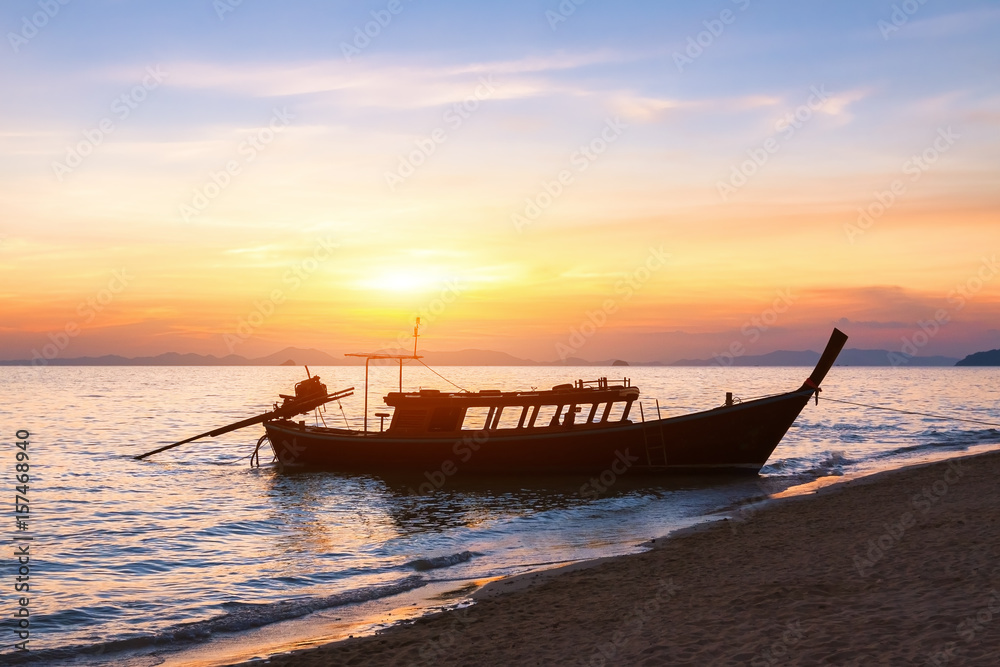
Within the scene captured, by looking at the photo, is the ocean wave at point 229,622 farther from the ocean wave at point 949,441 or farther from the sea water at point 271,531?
the ocean wave at point 949,441

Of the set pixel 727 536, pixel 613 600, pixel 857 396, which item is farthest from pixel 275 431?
pixel 857 396

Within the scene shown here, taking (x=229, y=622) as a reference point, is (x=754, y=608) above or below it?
above

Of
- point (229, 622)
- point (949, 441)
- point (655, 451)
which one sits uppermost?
point (655, 451)

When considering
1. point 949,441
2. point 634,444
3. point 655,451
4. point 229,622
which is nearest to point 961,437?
point 949,441

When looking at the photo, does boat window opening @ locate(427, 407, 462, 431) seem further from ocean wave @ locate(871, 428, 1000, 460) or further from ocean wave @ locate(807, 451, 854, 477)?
ocean wave @ locate(871, 428, 1000, 460)

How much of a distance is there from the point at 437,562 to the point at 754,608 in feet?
29.4

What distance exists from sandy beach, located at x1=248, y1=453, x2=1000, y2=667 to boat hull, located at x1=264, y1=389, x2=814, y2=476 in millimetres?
13519

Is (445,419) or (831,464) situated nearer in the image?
(445,419)

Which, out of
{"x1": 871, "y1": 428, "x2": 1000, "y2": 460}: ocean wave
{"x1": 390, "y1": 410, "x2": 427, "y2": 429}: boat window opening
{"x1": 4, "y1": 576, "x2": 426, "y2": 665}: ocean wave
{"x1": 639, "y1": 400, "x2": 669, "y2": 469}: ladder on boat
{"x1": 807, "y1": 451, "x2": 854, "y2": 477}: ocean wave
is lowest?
{"x1": 807, "y1": 451, "x2": 854, "y2": 477}: ocean wave

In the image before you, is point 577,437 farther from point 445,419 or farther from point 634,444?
point 445,419

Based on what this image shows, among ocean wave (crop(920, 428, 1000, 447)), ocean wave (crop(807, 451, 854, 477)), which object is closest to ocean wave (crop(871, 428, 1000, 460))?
ocean wave (crop(920, 428, 1000, 447))

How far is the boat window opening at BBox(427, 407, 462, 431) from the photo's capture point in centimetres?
3188

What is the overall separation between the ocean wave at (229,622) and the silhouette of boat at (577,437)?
15.5m

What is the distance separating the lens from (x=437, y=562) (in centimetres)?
1745
